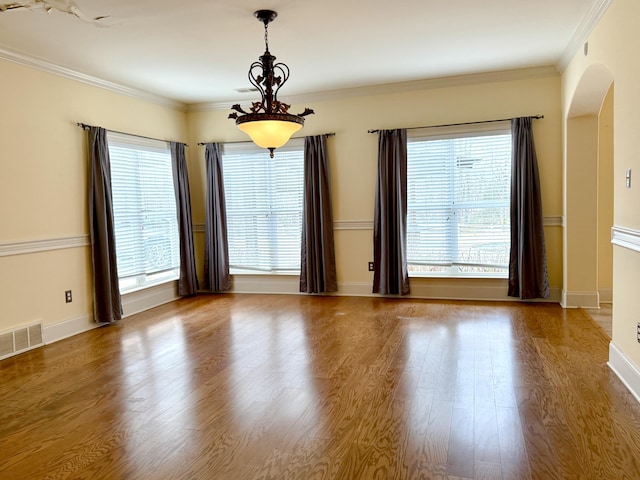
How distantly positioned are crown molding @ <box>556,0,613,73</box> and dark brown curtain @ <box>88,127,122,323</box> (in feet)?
15.4

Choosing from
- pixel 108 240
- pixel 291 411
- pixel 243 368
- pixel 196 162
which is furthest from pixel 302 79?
pixel 291 411

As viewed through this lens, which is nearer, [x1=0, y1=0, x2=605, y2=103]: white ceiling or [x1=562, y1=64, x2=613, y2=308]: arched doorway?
[x1=0, y1=0, x2=605, y2=103]: white ceiling

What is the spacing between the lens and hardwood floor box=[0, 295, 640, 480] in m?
2.31

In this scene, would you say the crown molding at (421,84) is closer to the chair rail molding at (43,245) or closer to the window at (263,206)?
the window at (263,206)

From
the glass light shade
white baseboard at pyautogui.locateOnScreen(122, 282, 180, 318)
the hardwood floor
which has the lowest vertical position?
the hardwood floor

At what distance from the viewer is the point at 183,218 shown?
255 inches

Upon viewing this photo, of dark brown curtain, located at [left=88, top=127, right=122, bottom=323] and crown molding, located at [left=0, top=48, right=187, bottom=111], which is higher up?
crown molding, located at [left=0, top=48, right=187, bottom=111]

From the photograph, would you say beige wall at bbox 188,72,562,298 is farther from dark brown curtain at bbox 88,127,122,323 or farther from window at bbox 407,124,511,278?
dark brown curtain at bbox 88,127,122,323

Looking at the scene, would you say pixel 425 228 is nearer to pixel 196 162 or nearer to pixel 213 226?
pixel 213 226

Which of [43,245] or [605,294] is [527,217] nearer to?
[605,294]

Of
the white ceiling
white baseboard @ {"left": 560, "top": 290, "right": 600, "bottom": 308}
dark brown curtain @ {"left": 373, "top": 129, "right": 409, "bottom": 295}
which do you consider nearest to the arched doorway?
white baseboard @ {"left": 560, "top": 290, "right": 600, "bottom": 308}

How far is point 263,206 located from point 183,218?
1086 mm

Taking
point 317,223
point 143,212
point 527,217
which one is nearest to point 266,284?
point 317,223

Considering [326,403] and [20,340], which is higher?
[20,340]
